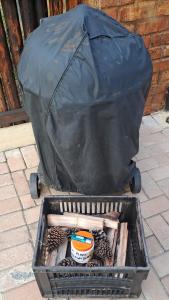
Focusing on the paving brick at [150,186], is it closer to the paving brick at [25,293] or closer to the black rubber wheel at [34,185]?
the black rubber wheel at [34,185]

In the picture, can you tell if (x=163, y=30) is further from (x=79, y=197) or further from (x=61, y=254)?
(x=61, y=254)

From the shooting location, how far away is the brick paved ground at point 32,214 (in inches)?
72.8

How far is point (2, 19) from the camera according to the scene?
7.79 ft

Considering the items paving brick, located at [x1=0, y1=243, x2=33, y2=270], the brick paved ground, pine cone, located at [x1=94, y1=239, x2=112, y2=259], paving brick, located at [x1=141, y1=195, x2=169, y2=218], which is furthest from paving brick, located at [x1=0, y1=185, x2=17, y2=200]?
paving brick, located at [x1=141, y1=195, x2=169, y2=218]

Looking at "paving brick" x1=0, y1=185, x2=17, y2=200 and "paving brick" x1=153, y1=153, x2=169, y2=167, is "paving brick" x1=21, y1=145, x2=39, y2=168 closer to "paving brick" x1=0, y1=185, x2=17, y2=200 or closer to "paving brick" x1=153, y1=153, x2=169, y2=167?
"paving brick" x1=0, y1=185, x2=17, y2=200

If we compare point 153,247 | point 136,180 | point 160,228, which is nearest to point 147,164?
point 136,180

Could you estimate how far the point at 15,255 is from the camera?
2.00 metres

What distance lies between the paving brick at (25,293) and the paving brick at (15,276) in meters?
0.03

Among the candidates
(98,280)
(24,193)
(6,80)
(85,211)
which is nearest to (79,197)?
(85,211)

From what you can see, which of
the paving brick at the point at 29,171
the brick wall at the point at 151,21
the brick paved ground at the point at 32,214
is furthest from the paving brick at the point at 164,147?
the paving brick at the point at 29,171

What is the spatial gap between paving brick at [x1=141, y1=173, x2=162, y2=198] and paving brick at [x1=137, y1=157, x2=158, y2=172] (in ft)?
0.24

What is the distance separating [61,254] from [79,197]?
14.7 inches

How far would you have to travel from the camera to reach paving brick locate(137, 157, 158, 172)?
2613 millimetres

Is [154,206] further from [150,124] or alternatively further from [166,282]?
[150,124]
